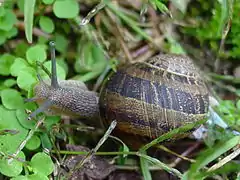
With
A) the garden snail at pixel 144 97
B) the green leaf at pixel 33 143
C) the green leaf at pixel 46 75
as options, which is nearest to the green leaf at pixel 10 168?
the green leaf at pixel 33 143

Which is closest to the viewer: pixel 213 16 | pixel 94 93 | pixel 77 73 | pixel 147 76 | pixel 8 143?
pixel 8 143

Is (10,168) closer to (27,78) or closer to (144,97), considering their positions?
(27,78)

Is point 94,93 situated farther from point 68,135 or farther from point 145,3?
point 145,3

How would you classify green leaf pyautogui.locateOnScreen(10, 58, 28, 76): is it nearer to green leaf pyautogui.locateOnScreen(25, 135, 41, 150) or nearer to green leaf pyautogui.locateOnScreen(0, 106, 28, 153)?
green leaf pyautogui.locateOnScreen(0, 106, 28, 153)

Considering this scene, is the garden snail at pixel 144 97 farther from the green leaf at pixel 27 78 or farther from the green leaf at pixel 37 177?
the green leaf at pixel 37 177

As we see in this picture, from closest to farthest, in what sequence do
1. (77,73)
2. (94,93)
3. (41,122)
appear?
(41,122) → (94,93) → (77,73)

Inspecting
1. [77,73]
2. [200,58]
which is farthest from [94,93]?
[200,58]

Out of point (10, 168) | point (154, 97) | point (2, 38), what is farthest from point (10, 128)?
point (154, 97)
